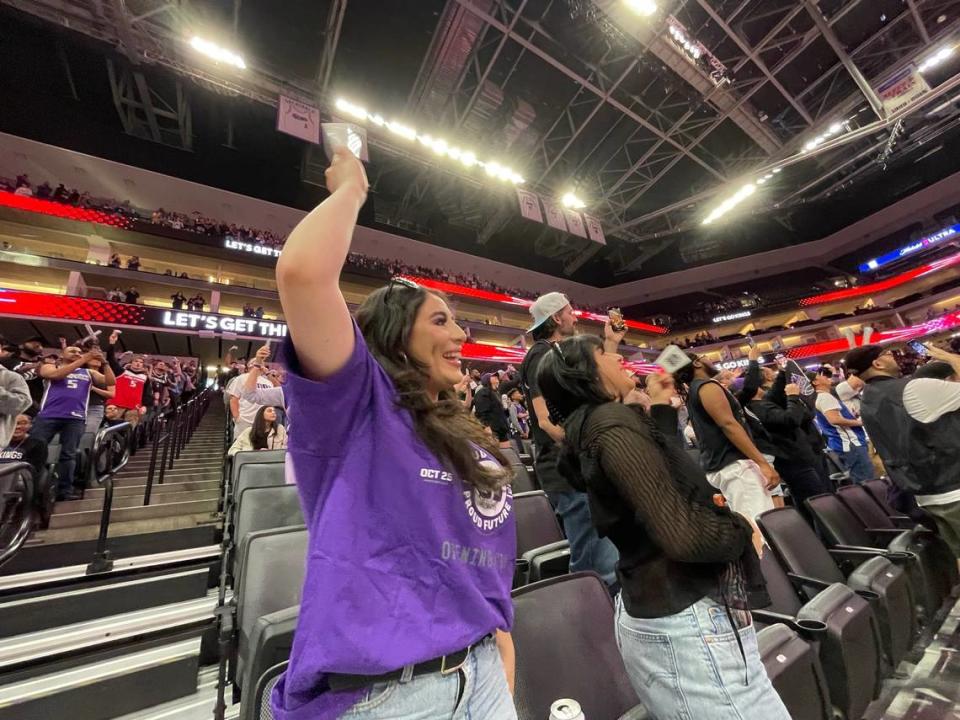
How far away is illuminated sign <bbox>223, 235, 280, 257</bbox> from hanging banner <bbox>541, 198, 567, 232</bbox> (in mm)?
7867

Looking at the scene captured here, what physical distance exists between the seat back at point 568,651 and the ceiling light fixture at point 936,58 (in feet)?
41.8

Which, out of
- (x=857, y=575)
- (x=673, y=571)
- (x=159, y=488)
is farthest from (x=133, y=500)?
(x=857, y=575)

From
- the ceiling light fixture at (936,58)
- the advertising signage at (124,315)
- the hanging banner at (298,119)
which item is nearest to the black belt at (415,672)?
the advertising signage at (124,315)

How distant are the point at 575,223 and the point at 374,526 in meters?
12.2

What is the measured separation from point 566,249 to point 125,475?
749 inches

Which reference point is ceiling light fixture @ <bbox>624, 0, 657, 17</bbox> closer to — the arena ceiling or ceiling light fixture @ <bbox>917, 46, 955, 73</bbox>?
the arena ceiling

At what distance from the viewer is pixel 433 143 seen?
9727 millimetres

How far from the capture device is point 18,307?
8133 millimetres

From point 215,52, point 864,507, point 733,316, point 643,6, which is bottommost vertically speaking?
point 864,507

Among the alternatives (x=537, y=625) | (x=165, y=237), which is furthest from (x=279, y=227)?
(x=537, y=625)

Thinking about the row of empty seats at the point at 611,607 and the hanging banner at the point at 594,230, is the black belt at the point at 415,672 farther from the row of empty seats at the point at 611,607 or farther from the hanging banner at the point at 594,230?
the hanging banner at the point at 594,230

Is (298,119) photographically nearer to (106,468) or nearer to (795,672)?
(106,468)

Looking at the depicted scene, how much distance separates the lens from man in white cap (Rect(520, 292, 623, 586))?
190cm

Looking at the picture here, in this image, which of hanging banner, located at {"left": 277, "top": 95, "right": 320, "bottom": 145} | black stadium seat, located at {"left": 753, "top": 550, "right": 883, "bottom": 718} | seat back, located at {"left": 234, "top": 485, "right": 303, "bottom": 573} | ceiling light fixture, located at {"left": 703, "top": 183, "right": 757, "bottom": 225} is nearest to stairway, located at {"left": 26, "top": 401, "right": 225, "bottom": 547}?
seat back, located at {"left": 234, "top": 485, "right": 303, "bottom": 573}
